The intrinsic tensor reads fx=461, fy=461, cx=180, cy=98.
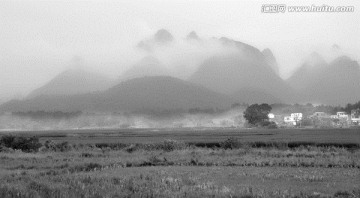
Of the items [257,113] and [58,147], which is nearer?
[58,147]

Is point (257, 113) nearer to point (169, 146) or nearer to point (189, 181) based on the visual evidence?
point (169, 146)

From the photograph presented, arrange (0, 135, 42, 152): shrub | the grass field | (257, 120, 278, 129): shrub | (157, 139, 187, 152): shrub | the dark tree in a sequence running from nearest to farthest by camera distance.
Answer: (157, 139, 187, 152): shrub, (0, 135, 42, 152): shrub, the grass field, (257, 120, 278, 129): shrub, the dark tree

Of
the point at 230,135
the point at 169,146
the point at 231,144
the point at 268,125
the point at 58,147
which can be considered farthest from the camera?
the point at 268,125

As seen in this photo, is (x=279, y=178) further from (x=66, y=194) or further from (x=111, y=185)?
(x=66, y=194)

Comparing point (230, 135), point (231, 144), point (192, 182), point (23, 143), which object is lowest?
point (192, 182)

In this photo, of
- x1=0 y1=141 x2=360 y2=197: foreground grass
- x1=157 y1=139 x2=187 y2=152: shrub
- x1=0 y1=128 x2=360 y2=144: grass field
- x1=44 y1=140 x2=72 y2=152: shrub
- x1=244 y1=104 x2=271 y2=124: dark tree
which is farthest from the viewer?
x1=244 y1=104 x2=271 y2=124: dark tree

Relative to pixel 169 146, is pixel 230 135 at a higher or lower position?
higher

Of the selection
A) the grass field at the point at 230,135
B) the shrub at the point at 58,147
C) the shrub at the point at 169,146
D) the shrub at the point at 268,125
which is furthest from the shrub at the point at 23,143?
the shrub at the point at 268,125

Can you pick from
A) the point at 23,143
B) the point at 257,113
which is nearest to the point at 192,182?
the point at 23,143

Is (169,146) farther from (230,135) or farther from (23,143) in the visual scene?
(230,135)

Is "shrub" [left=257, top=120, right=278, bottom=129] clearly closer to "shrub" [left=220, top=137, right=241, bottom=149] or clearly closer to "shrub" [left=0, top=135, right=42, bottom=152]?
"shrub" [left=220, top=137, right=241, bottom=149]

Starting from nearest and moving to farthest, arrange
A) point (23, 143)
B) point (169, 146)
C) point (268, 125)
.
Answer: point (169, 146) → point (23, 143) → point (268, 125)

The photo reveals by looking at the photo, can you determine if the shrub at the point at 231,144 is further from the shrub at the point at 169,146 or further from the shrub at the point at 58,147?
the shrub at the point at 58,147

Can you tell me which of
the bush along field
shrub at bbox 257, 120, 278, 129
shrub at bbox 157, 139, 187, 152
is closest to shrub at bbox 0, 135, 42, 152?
shrub at bbox 157, 139, 187, 152
